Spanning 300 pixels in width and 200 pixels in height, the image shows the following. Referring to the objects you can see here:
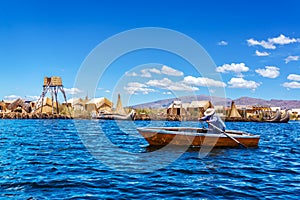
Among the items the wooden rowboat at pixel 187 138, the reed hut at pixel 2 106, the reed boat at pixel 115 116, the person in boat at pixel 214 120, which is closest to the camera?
the wooden rowboat at pixel 187 138

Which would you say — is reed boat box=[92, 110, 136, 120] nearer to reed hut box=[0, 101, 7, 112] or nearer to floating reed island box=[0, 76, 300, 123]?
floating reed island box=[0, 76, 300, 123]

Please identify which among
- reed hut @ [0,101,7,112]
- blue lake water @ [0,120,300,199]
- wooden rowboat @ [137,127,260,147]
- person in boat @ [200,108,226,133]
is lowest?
blue lake water @ [0,120,300,199]

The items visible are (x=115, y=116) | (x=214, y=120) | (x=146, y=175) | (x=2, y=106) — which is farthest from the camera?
(x=2, y=106)

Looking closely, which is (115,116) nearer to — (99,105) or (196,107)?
(99,105)

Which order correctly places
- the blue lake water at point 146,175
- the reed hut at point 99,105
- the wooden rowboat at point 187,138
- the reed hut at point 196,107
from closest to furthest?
the blue lake water at point 146,175, the wooden rowboat at point 187,138, the reed hut at point 196,107, the reed hut at point 99,105

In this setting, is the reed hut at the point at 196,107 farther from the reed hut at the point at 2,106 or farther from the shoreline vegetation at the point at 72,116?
the reed hut at the point at 2,106

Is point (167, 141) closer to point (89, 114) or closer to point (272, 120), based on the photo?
point (89, 114)

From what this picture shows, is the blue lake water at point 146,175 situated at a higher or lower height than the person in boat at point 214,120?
lower

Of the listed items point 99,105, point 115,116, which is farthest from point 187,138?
point 99,105

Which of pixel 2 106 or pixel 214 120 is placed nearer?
pixel 214 120

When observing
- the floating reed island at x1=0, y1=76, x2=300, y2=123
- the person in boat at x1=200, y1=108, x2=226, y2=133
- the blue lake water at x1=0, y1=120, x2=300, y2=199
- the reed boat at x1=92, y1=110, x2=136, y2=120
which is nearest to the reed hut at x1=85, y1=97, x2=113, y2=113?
the floating reed island at x1=0, y1=76, x2=300, y2=123

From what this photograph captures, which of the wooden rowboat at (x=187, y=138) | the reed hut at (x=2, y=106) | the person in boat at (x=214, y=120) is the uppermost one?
the reed hut at (x=2, y=106)

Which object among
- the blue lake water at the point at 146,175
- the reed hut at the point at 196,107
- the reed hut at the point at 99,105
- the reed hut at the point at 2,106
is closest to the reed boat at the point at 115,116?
the reed hut at the point at 99,105

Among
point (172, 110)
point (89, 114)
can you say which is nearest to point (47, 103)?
point (89, 114)
